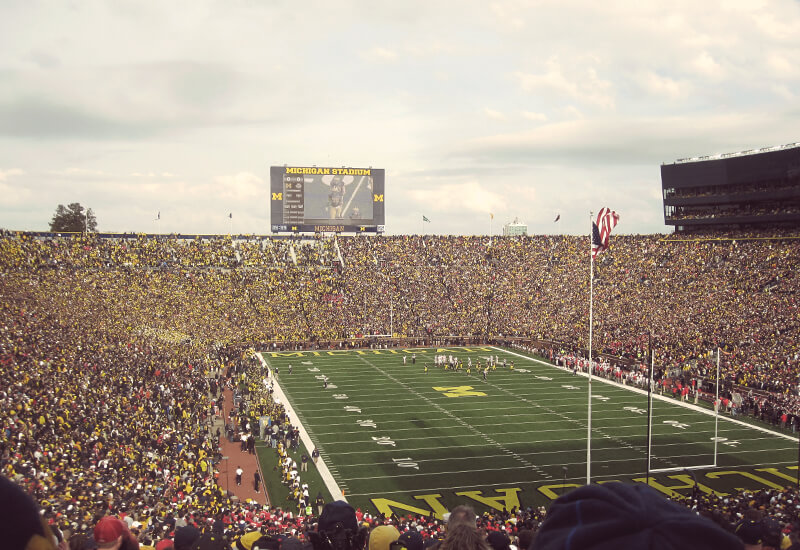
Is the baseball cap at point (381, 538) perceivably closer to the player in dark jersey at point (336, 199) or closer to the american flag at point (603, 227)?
the american flag at point (603, 227)

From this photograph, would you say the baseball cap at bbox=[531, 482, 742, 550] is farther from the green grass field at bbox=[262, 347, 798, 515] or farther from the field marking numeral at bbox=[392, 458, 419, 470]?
the field marking numeral at bbox=[392, 458, 419, 470]

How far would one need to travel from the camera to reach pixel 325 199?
194 ft

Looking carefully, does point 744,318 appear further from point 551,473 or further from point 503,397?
point 551,473

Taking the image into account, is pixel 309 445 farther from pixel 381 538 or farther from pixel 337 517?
pixel 337 517

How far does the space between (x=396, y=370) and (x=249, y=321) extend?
15.2 m

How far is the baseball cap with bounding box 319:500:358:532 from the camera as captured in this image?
3367 millimetres

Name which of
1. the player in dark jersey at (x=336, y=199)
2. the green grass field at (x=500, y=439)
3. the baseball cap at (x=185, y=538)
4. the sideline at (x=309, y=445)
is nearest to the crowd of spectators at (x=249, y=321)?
the sideline at (x=309, y=445)

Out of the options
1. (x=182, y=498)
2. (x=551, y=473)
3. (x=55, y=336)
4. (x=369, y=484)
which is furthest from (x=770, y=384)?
(x=55, y=336)

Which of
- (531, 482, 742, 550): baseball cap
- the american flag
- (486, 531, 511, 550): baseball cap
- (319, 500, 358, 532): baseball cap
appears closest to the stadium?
the american flag

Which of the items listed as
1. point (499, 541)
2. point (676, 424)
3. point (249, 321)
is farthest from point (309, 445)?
point (249, 321)

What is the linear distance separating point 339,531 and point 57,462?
16.2 meters

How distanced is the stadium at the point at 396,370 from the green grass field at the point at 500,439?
0.46ft

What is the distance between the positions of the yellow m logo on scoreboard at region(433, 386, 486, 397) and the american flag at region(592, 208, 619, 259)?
16503mm

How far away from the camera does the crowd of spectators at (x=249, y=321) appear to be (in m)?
16.7
